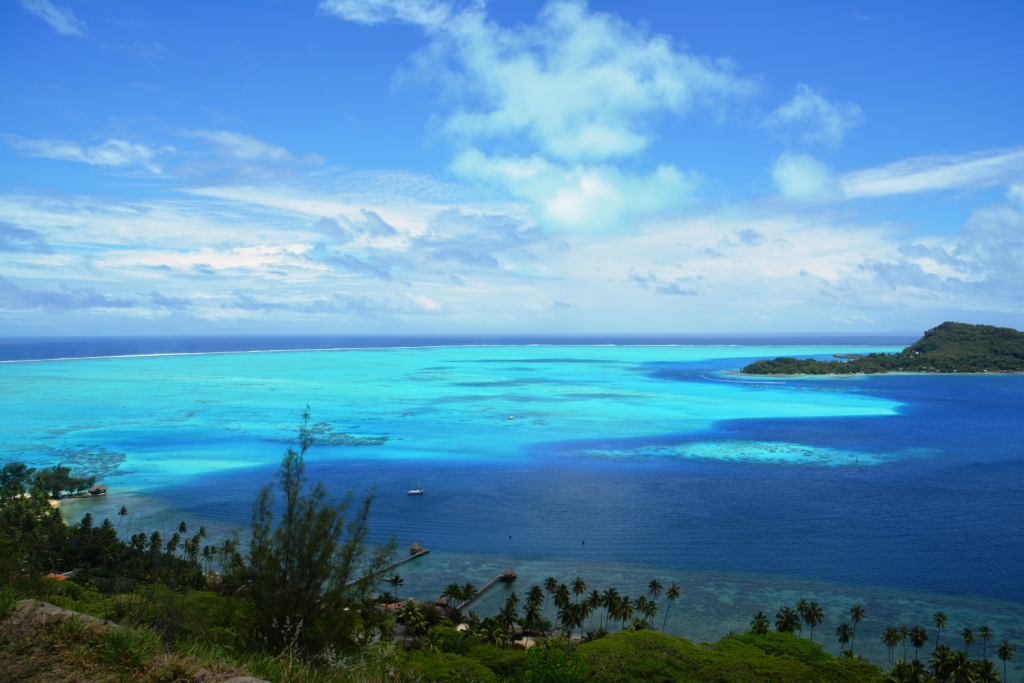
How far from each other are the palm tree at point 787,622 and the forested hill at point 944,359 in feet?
231

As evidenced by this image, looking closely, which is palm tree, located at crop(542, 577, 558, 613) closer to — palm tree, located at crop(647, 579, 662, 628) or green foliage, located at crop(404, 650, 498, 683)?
palm tree, located at crop(647, 579, 662, 628)

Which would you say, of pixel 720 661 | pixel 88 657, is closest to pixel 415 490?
pixel 720 661

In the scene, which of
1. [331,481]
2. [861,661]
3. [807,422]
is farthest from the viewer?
[807,422]

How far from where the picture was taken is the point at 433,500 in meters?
25.1

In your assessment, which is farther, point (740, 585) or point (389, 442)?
point (389, 442)

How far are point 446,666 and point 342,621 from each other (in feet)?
7.77

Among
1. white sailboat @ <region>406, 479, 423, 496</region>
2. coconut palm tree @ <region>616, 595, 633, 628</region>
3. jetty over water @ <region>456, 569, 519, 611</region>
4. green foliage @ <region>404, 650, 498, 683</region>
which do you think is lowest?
jetty over water @ <region>456, 569, 519, 611</region>

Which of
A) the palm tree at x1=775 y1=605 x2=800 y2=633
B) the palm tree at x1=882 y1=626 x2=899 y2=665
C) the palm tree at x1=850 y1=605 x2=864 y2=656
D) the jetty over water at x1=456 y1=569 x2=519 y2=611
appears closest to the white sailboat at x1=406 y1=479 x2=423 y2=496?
the jetty over water at x1=456 y1=569 x2=519 y2=611

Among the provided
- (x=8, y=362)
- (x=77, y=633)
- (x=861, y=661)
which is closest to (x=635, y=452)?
(x=861, y=661)

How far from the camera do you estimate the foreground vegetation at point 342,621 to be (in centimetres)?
508

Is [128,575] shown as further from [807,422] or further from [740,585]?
[807,422]

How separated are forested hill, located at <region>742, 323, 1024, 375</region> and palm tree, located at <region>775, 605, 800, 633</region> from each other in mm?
70442

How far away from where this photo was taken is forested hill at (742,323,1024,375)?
267 ft

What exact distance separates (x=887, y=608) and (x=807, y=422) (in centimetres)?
2918
